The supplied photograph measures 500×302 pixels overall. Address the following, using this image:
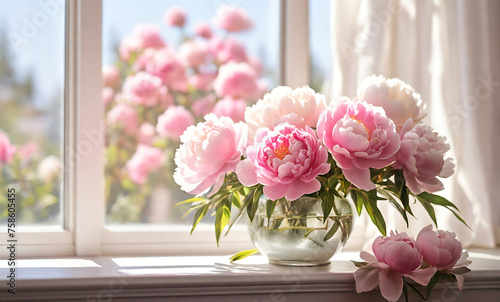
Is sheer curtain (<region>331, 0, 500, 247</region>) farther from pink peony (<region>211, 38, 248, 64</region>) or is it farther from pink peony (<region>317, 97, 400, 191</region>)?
pink peony (<region>317, 97, 400, 191</region>)

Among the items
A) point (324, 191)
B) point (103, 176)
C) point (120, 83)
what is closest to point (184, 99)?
point (120, 83)

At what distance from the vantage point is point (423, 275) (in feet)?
3.64

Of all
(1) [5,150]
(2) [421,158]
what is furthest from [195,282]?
(1) [5,150]

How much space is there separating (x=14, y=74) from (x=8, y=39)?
0.28 ft

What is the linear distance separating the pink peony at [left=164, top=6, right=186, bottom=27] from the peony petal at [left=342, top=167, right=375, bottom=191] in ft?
2.26

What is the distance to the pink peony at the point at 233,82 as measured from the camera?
1558mm

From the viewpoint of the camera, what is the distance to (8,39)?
1400 millimetres

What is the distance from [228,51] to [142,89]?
0.84 feet

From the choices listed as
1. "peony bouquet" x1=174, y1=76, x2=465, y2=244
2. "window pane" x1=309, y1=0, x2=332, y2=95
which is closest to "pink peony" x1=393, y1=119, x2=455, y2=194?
"peony bouquet" x1=174, y1=76, x2=465, y2=244

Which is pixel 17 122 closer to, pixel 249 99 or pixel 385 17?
pixel 249 99

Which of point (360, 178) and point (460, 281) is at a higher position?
point (360, 178)

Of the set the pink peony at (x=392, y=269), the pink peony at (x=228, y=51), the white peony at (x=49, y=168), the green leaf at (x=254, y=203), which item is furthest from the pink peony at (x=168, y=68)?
the pink peony at (x=392, y=269)

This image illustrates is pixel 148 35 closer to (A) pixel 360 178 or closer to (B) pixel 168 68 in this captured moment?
(B) pixel 168 68

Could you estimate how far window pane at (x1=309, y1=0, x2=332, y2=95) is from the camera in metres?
1.61
